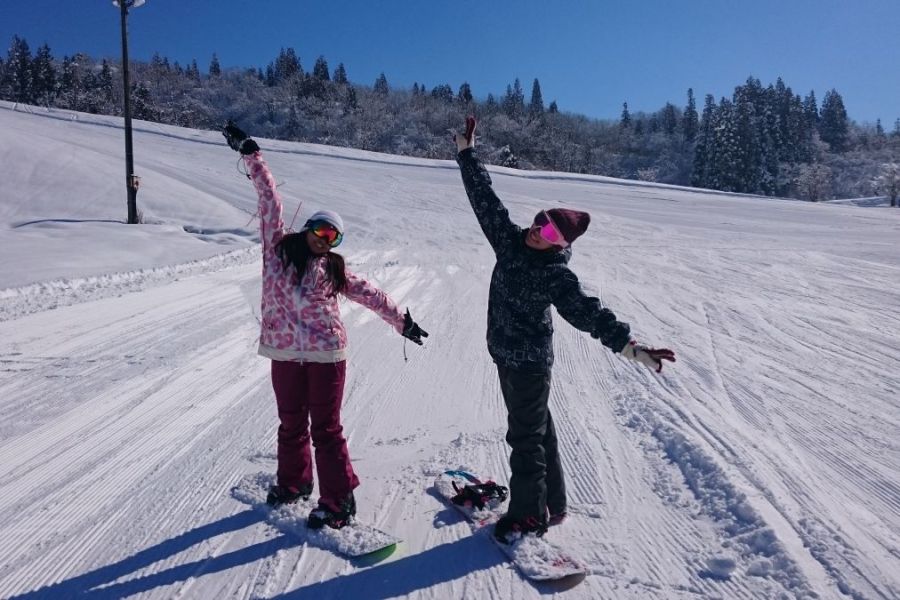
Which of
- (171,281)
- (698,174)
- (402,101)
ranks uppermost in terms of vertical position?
(402,101)

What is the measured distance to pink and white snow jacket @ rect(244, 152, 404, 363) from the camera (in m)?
2.98

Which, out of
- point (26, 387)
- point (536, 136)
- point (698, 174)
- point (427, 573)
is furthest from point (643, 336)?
point (536, 136)

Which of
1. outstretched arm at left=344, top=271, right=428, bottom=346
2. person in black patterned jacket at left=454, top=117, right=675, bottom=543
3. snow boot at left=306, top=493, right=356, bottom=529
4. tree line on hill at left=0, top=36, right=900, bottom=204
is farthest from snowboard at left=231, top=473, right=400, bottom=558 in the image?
tree line on hill at left=0, top=36, right=900, bottom=204

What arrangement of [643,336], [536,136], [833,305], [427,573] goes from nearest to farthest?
[427,573] → [643,336] → [833,305] → [536,136]

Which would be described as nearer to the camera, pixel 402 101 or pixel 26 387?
pixel 26 387

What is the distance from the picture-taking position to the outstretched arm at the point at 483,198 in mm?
3131

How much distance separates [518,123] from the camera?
9912 centimetres

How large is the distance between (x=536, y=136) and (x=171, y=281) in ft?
293

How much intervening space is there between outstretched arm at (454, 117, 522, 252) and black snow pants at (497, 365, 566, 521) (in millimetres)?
707

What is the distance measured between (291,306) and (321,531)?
3.87 feet

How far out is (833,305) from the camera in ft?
30.0

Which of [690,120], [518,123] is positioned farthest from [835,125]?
[518,123]

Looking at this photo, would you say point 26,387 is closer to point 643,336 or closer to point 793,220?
point 643,336

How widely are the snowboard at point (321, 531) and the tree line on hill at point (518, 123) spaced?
5421 centimetres
